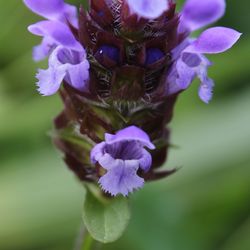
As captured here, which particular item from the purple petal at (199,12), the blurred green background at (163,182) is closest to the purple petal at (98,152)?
the purple petal at (199,12)

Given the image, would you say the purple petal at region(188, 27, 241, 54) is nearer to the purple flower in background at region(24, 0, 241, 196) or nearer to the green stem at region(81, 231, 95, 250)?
the purple flower in background at region(24, 0, 241, 196)

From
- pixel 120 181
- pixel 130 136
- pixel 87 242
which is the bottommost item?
pixel 87 242

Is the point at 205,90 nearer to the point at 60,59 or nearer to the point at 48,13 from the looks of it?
the point at 60,59

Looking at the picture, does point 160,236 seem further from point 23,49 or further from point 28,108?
point 23,49

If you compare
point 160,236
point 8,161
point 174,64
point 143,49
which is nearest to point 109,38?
point 143,49

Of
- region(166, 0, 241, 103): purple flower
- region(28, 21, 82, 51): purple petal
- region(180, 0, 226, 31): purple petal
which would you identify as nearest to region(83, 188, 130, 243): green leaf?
region(166, 0, 241, 103): purple flower

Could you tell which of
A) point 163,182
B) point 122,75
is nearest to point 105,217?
point 122,75

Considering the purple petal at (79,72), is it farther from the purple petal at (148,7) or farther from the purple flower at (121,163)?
the purple petal at (148,7)

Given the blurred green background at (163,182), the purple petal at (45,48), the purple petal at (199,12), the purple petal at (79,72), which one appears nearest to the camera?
the purple petal at (79,72)
